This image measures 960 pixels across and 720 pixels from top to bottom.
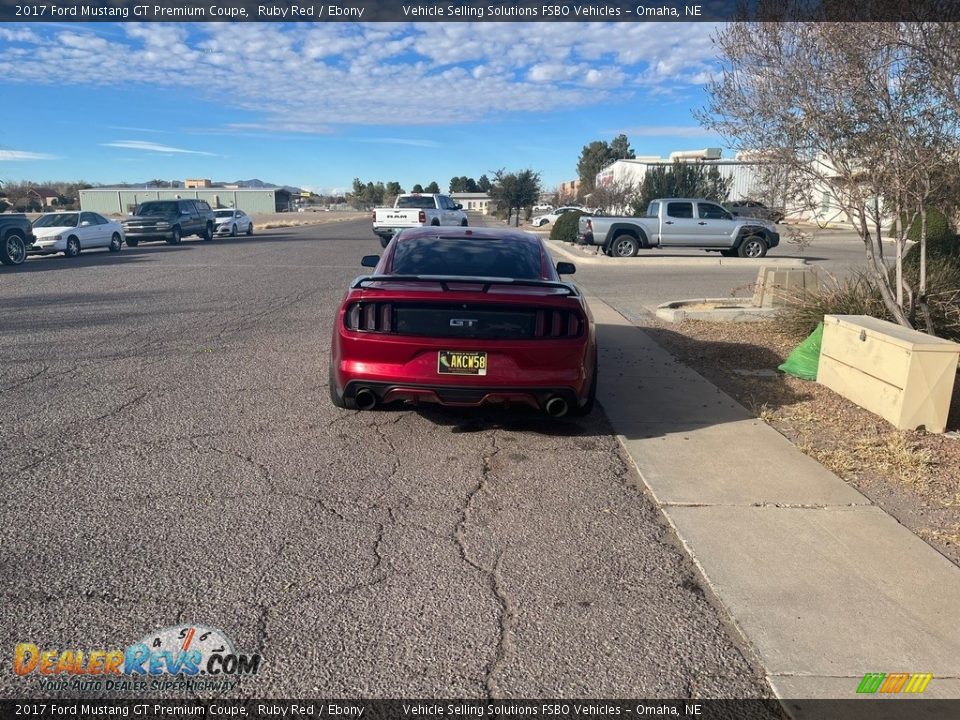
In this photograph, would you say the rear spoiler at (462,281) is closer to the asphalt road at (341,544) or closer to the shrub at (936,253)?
the asphalt road at (341,544)

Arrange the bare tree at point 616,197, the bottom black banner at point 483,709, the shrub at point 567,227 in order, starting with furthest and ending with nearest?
the bare tree at point 616,197, the shrub at point 567,227, the bottom black banner at point 483,709

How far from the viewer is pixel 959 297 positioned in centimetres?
856

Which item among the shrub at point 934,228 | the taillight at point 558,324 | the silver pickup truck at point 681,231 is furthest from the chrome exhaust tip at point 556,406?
the silver pickup truck at point 681,231

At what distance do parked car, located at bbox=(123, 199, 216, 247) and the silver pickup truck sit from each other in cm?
1631

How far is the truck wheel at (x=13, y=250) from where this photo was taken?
62.1 ft

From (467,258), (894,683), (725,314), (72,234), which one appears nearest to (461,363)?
(467,258)

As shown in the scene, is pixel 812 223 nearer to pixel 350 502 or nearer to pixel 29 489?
pixel 350 502


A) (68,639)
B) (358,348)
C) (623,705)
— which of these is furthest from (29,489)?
(623,705)

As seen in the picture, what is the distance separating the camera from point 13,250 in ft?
63.0

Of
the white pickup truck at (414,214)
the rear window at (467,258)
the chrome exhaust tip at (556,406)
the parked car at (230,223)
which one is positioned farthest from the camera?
the parked car at (230,223)

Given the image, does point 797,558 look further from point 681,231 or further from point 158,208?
point 158,208

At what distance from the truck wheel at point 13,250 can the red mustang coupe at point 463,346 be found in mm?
17479

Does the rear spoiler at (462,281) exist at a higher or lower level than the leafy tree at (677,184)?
lower

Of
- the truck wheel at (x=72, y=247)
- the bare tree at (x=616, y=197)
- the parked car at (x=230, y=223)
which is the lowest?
the truck wheel at (x=72, y=247)
